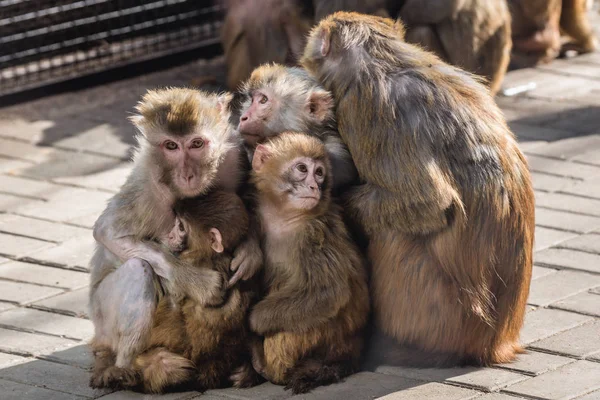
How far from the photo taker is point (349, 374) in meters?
4.65

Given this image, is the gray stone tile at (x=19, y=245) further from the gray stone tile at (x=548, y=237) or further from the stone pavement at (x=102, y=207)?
the gray stone tile at (x=548, y=237)

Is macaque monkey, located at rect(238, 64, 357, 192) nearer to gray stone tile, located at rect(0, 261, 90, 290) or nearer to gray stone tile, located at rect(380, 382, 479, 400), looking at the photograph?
gray stone tile, located at rect(380, 382, 479, 400)

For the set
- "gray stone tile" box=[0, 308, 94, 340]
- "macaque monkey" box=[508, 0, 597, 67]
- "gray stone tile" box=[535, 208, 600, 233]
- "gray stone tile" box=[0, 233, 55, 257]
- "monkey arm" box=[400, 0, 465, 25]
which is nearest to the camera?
"gray stone tile" box=[0, 308, 94, 340]

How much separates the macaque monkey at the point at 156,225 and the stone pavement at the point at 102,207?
0.91 ft

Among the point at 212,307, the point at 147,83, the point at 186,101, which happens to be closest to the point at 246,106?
the point at 186,101

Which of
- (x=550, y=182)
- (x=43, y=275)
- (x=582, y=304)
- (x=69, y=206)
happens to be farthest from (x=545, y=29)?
(x=43, y=275)

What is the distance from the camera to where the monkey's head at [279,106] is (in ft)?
15.5

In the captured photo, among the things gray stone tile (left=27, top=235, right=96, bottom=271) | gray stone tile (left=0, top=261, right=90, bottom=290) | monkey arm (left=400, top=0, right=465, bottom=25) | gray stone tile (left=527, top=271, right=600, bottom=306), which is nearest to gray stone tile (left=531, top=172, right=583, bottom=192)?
gray stone tile (left=527, top=271, right=600, bottom=306)

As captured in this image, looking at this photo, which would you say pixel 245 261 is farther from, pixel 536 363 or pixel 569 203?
pixel 569 203

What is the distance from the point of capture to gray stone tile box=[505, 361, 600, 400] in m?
4.43

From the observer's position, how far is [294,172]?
175 inches

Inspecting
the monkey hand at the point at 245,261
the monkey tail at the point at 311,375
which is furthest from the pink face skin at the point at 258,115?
the monkey tail at the point at 311,375

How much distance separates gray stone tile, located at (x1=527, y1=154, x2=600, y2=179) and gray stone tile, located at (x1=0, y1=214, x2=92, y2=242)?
274cm

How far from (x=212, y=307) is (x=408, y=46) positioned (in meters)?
1.30
